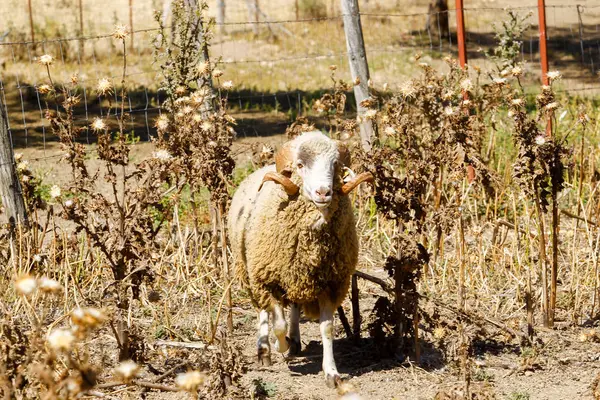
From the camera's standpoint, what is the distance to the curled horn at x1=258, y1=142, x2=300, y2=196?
560 centimetres

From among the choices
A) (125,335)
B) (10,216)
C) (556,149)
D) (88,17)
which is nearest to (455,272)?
(556,149)

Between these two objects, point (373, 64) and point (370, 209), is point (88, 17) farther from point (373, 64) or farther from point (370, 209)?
point (370, 209)

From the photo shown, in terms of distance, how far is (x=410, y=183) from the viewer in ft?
19.4

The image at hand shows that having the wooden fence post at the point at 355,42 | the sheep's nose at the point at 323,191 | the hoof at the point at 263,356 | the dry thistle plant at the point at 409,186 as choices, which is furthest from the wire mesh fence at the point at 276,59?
the sheep's nose at the point at 323,191

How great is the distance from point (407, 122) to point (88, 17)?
→ 18.6m

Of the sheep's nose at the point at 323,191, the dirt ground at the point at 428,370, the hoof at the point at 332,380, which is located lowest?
the dirt ground at the point at 428,370

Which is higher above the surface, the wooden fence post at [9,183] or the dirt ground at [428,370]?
the wooden fence post at [9,183]

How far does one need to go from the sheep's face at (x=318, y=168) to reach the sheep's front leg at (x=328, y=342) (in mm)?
819

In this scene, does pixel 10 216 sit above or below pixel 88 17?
below

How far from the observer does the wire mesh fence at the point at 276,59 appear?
13773 mm

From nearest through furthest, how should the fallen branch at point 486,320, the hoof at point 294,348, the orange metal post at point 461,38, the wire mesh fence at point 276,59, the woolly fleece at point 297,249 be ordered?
the woolly fleece at point 297,249 < the fallen branch at point 486,320 < the hoof at point 294,348 < the orange metal post at point 461,38 < the wire mesh fence at point 276,59

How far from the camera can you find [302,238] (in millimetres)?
5719

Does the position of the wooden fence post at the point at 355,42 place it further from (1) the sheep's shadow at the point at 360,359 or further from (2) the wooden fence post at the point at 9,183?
(2) the wooden fence post at the point at 9,183

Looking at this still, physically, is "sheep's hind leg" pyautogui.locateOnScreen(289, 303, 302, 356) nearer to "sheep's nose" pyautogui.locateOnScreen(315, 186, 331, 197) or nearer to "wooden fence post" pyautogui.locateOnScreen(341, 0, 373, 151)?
"sheep's nose" pyautogui.locateOnScreen(315, 186, 331, 197)
